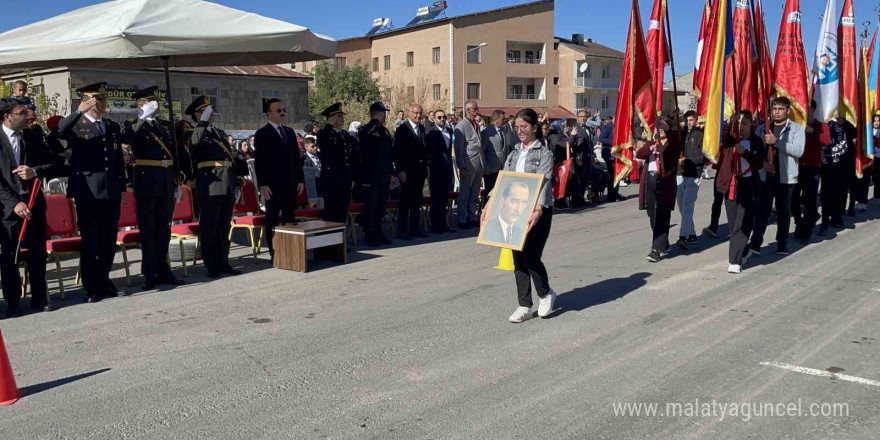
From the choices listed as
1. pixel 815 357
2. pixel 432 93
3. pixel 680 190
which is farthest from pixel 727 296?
pixel 432 93

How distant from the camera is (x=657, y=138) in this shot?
31.0ft

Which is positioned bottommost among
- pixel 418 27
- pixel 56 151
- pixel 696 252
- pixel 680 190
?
pixel 696 252

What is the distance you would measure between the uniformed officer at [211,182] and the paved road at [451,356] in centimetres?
42

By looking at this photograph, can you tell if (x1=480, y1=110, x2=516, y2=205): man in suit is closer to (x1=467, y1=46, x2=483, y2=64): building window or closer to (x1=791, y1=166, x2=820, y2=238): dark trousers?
(x1=791, y1=166, x2=820, y2=238): dark trousers

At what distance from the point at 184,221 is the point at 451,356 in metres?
5.80

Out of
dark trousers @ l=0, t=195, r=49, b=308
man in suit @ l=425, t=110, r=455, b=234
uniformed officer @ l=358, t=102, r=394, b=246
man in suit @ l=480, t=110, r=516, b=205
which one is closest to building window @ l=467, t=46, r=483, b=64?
man in suit @ l=480, t=110, r=516, b=205

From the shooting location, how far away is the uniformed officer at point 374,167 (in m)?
11.4

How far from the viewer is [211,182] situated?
904cm

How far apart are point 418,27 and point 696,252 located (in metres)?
56.2

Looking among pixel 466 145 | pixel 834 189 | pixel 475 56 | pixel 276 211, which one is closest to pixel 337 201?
pixel 276 211

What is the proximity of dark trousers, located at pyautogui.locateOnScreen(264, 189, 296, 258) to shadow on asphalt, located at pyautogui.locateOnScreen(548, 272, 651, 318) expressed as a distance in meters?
4.01

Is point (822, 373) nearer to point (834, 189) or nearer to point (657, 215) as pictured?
point (657, 215)

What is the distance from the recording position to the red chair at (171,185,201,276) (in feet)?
30.9

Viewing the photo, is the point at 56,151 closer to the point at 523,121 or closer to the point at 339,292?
the point at 339,292
